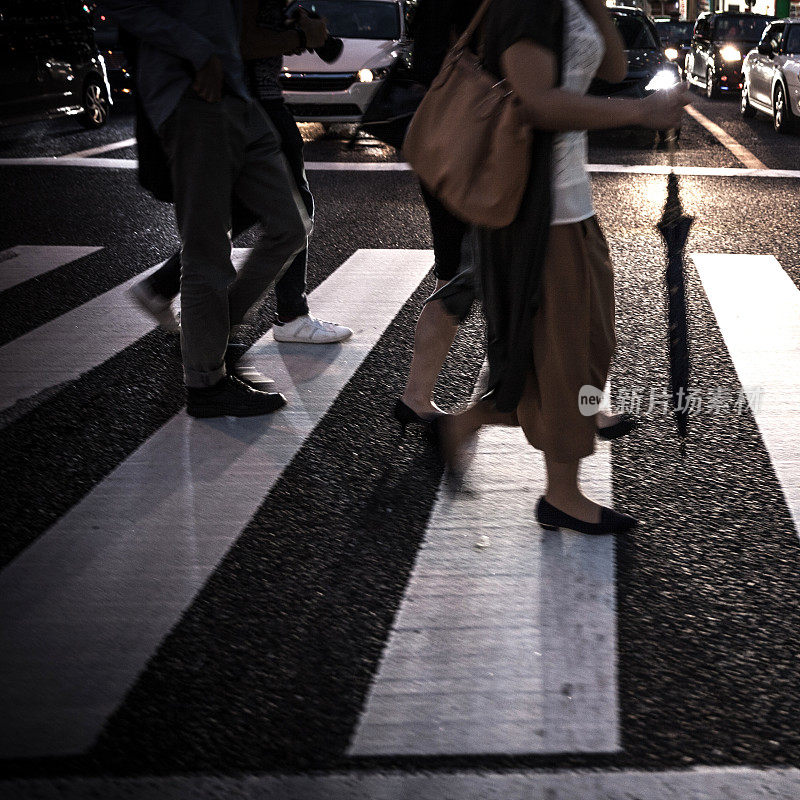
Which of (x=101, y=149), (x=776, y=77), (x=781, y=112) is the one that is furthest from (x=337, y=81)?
(x=776, y=77)

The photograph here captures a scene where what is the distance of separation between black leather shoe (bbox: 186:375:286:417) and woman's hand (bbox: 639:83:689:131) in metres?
2.02

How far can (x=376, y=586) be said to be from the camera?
2758mm

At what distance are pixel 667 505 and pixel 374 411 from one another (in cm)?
127

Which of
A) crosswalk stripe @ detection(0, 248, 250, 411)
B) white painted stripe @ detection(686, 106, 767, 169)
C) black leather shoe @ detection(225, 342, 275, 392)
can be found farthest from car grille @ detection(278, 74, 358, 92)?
black leather shoe @ detection(225, 342, 275, 392)

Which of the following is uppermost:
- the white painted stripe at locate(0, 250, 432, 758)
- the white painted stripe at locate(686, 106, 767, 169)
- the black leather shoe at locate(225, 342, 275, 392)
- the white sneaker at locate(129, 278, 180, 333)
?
the white sneaker at locate(129, 278, 180, 333)

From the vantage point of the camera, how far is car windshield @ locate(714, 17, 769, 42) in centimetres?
2239

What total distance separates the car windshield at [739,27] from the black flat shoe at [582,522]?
21767 millimetres

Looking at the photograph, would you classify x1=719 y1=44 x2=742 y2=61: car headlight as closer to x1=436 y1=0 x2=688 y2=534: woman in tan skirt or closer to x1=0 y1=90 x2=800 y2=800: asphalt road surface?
x1=0 y1=90 x2=800 y2=800: asphalt road surface

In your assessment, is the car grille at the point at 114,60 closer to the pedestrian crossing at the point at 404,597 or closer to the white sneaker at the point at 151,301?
the white sneaker at the point at 151,301

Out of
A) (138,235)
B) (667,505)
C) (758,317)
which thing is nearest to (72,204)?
(138,235)

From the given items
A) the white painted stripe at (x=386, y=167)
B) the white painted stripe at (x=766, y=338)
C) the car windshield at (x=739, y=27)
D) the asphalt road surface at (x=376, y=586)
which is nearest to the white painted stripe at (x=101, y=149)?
the white painted stripe at (x=386, y=167)

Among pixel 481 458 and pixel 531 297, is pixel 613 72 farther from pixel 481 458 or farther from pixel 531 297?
pixel 481 458

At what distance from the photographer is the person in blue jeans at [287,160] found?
13.7ft

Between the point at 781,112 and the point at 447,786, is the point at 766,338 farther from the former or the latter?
the point at 781,112
